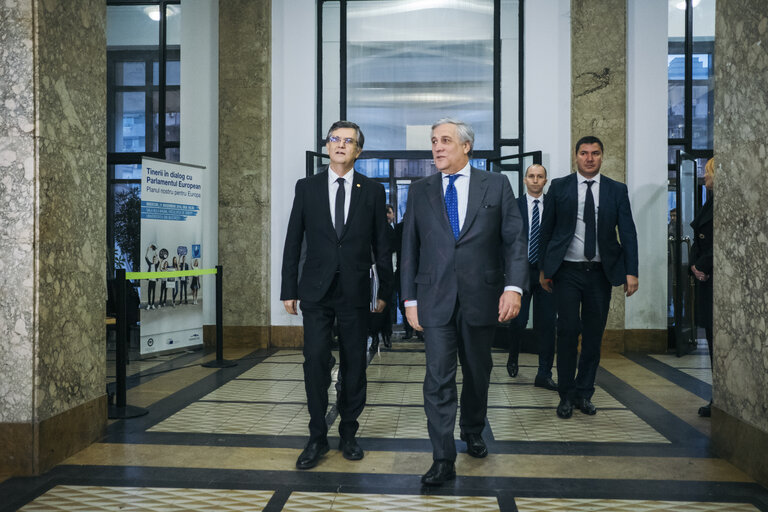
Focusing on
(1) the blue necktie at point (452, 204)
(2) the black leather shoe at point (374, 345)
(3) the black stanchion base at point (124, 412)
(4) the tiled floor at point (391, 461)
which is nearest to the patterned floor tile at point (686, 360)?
(4) the tiled floor at point (391, 461)

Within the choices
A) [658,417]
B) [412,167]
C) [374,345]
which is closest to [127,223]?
[412,167]

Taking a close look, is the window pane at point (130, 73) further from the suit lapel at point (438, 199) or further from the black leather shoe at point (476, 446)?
the black leather shoe at point (476, 446)

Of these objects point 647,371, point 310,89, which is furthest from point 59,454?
point 310,89

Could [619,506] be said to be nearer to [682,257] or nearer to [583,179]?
[583,179]

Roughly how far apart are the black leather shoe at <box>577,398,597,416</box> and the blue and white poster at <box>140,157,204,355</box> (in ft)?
10.9

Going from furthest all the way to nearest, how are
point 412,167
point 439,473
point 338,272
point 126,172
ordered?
point 126,172 < point 412,167 < point 338,272 < point 439,473

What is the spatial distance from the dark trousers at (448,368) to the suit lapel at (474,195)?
40cm

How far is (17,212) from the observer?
325 cm

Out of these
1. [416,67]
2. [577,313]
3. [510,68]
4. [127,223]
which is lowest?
[577,313]

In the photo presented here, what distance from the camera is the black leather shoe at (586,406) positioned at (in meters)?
4.40

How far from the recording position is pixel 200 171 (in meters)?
6.19

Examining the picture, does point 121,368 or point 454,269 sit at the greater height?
point 454,269

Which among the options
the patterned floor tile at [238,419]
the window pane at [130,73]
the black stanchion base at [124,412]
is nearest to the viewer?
the patterned floor tile at [238,419]

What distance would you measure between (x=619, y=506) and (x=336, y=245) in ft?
5.83
